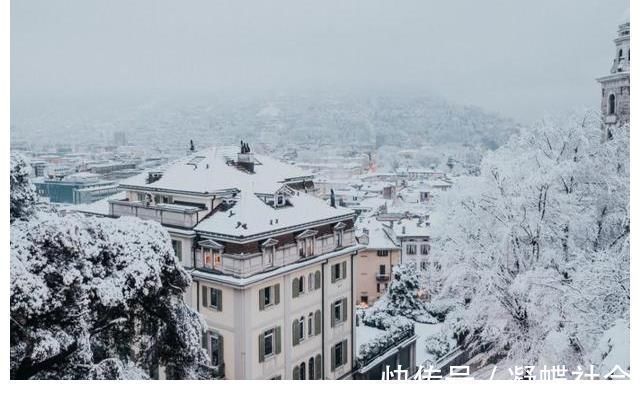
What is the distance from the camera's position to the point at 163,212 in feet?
15.6

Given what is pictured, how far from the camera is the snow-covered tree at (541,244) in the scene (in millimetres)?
4820

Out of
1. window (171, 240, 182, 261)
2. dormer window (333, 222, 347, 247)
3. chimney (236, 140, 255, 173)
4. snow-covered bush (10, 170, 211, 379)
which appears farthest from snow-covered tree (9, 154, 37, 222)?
dormer window (333, 222, 347, 247)

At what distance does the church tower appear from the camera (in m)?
4.71

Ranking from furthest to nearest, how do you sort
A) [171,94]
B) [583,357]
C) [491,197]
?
[491,197] → [171,94] → [583,357]

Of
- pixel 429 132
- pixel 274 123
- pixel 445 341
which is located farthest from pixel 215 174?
pixel 445 341

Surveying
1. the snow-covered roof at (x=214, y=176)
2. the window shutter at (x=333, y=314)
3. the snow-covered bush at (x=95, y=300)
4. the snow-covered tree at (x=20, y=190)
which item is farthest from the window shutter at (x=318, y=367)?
the snow-covered tree at (x=20, y=190)

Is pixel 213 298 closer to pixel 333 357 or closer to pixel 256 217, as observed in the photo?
pixel 256 217

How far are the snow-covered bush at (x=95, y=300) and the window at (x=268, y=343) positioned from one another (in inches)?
17.0

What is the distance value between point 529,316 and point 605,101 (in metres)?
1.67

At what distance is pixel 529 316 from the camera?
5.11 meters

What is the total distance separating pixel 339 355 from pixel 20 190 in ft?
8.28

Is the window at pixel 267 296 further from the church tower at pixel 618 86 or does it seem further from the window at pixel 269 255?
the church tower at pixel 618 86

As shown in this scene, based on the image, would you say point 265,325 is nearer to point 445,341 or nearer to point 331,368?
point 331,368

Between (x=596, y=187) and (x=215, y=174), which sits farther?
(x=596, y=187)
